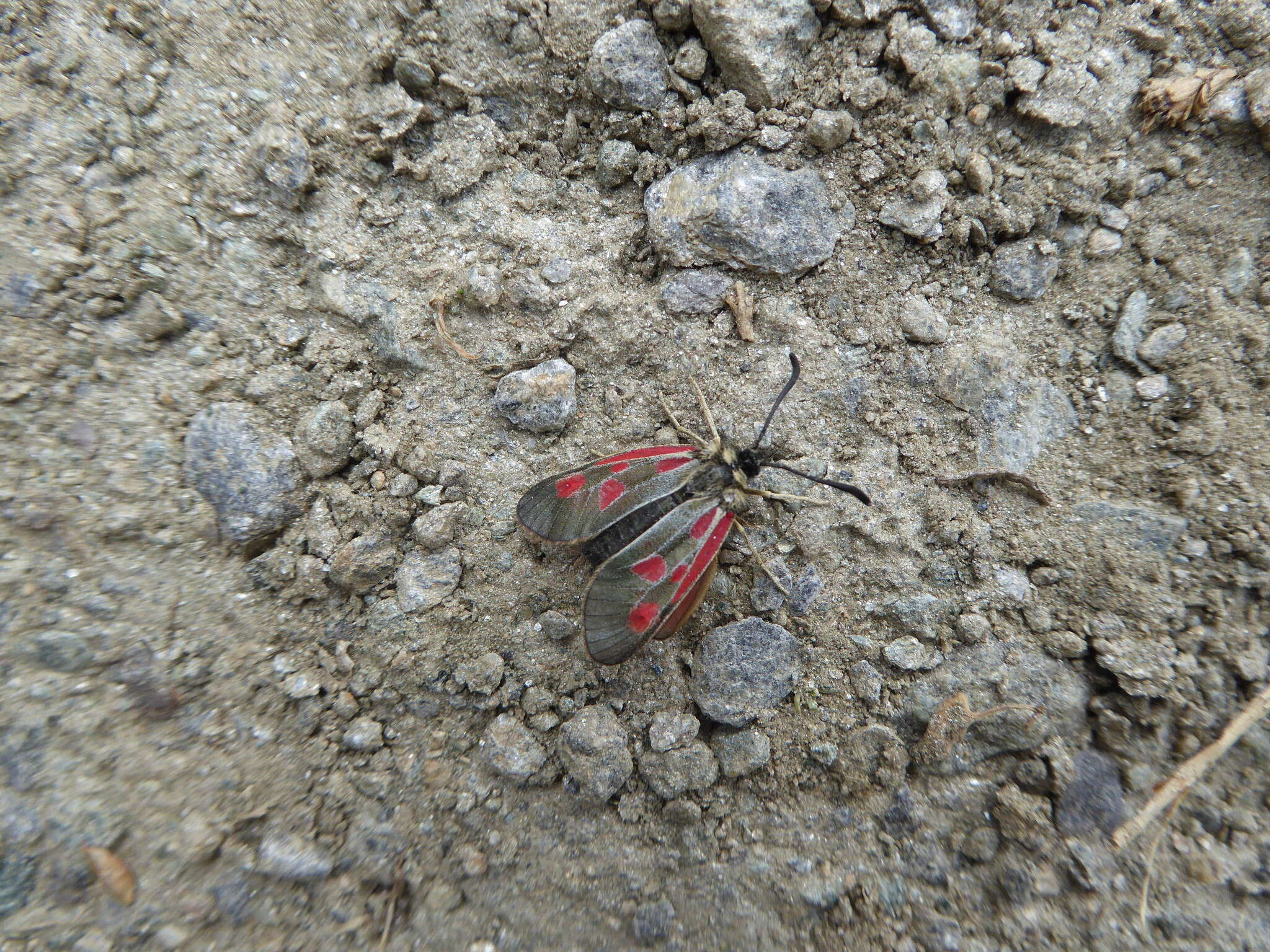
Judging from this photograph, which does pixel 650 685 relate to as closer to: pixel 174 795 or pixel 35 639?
pixel 174 795

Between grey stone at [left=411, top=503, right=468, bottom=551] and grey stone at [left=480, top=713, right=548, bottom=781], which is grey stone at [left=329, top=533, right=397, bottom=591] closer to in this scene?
grey stone at [left=411, top=503, right=468, bottom=551]

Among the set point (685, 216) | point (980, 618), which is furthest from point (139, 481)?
point (980, 618)

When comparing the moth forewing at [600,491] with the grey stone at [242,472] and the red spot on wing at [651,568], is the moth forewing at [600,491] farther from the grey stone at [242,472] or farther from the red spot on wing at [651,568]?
the grey stone at [242,472]

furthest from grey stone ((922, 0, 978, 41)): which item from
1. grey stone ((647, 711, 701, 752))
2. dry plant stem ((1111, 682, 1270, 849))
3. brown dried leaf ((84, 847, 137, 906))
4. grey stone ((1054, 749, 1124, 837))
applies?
brown dried leaf ((84, 847, 137, 906))

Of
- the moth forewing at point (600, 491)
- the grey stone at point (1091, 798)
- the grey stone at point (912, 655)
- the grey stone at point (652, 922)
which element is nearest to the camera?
the grey stone at point (1091, 798)

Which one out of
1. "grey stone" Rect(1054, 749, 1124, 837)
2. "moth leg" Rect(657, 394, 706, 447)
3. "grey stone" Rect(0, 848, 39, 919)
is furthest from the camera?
"moth leg" Rect(657, 394, 706, 447)

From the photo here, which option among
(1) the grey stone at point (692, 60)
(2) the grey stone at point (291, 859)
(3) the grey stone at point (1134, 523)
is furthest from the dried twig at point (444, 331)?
(3) the grey stone at point (1134, 523)

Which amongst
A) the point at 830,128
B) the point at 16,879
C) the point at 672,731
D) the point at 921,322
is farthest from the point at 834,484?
the point at 16,879
